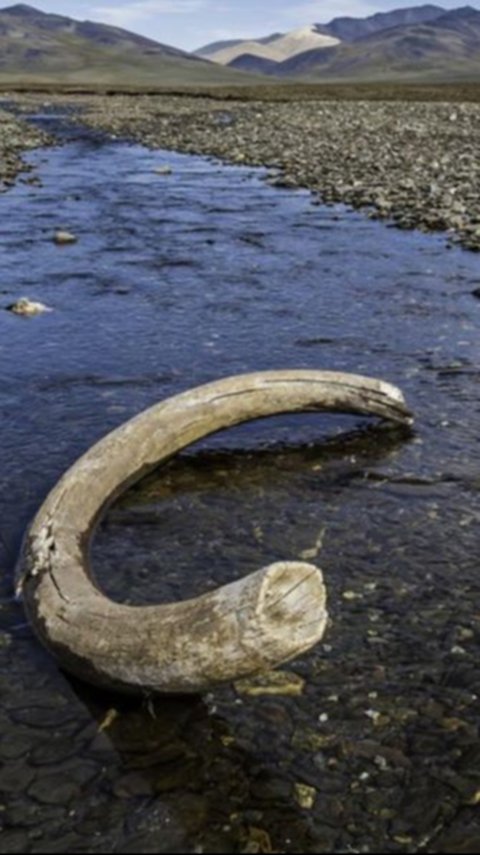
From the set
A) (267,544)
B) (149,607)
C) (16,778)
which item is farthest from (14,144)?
(16,778)

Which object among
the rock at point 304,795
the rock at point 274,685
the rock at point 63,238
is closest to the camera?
the rock at point 304,795

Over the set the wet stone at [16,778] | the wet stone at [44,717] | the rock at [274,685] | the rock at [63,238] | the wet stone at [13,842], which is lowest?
the wet stone at [13,842]

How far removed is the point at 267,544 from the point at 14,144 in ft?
140

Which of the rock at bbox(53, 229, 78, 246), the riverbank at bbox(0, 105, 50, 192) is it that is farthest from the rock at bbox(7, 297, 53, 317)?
the riverbank at bbox(0, 105, 50, 192)

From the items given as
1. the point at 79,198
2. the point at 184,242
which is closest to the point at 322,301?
the point at 184,242

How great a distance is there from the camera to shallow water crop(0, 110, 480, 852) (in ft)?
16.6

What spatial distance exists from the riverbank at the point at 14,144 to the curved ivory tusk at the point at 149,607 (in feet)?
78.4

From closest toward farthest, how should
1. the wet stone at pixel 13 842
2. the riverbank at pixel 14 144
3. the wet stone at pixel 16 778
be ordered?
the wet stone at pixel 13 842 → the wet stone at pixel 16 778 → the riverbank at pixel 14 144

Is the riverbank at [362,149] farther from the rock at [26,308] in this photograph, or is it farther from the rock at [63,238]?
the rock at [26,308]

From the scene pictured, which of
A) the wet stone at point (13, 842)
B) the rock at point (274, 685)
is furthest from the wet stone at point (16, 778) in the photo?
the rock at point (274, 685)

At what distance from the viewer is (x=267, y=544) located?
25.9 feet

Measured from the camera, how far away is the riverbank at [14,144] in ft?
111

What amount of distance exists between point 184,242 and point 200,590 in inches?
607

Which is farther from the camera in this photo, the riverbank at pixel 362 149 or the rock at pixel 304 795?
the riverbank at pixel 362 149
